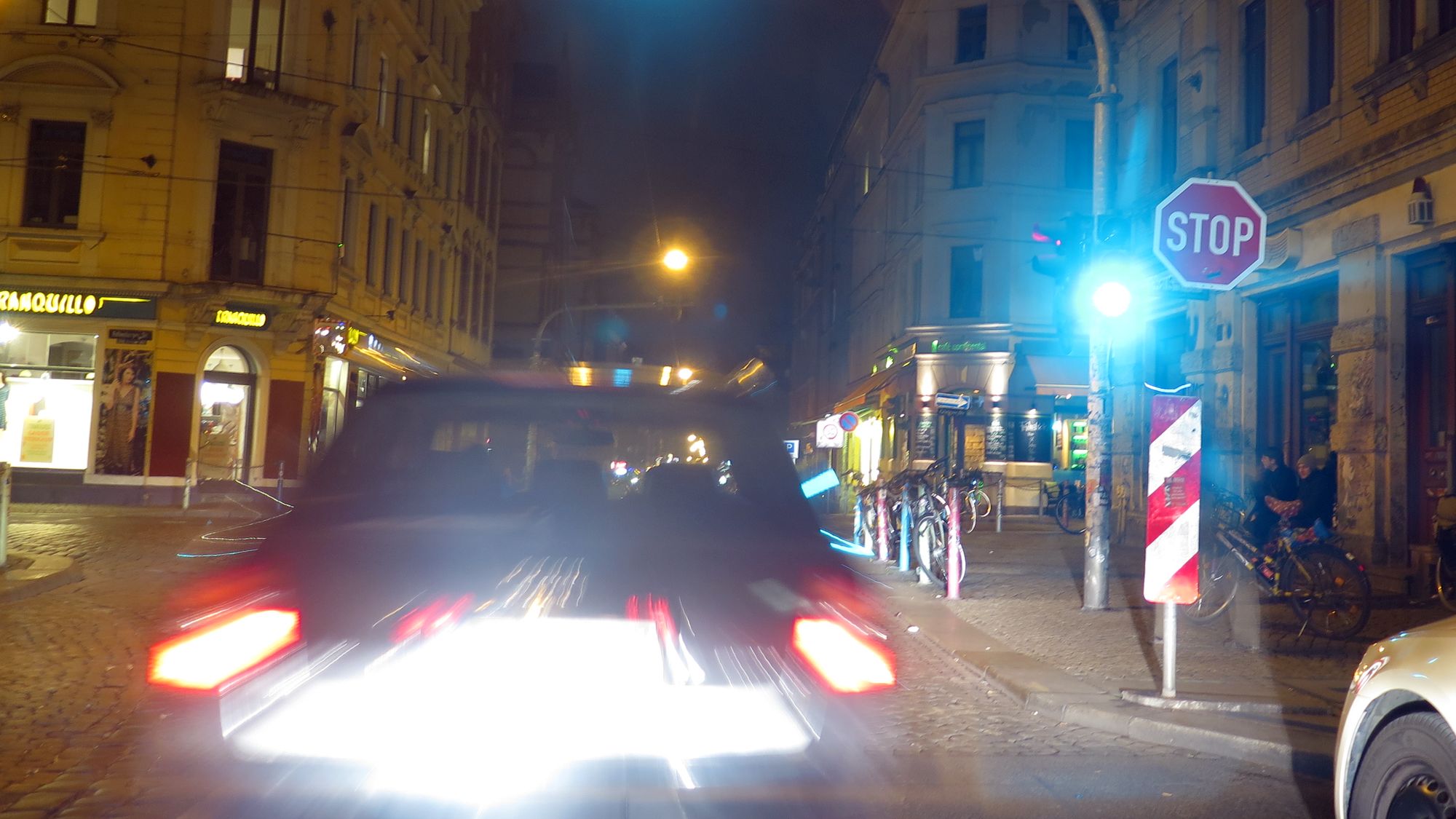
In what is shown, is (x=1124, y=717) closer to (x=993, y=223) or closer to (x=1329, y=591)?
(x=1329, y=591)

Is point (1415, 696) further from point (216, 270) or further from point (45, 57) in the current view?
point (45, 57)

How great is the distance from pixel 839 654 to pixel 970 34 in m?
34.4

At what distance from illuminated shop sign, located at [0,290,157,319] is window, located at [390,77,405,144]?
880 centimetres

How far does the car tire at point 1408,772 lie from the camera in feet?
10.8

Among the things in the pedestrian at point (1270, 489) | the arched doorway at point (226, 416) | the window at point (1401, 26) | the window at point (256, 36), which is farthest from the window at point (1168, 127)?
the arched doorway at point (226, 416)

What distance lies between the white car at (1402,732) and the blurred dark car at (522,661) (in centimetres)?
157

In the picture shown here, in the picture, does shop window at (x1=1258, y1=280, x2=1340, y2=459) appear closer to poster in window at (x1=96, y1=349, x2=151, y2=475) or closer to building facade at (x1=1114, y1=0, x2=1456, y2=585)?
building facade at (x1=1114, y1=0, x2=1456, y2=585)

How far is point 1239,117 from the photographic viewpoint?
16.5 metres

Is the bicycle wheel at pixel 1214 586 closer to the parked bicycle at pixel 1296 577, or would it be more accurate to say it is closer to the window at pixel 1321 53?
the parked bicycle at pixel 1296 577

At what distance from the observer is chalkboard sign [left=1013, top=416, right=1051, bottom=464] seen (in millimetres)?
33938

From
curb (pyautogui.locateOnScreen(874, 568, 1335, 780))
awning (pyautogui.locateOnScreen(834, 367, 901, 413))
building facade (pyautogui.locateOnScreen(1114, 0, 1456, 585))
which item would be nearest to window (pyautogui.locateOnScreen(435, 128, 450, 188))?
awning (pyautogui.locateOnScreen(834, 367, 901, 413))

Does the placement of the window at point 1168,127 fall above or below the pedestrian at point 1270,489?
above

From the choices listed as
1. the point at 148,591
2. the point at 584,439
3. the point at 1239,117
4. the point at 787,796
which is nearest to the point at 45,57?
the point at 148,591

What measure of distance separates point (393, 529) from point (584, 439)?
1.12 m
